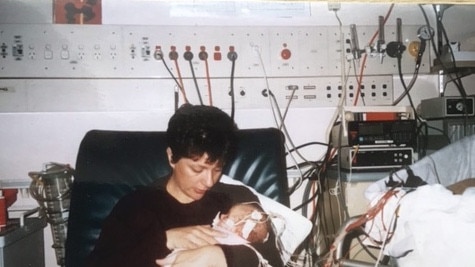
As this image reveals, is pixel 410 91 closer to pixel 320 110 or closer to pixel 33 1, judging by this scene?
pixel 320 110

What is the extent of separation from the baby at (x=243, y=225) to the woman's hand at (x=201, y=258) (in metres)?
0.03

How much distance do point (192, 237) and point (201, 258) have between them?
0.06 metres

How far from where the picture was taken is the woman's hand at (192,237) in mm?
881

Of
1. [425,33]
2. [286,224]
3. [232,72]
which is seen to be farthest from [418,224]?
[425,33]

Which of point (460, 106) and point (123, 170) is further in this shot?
point (460, 106)

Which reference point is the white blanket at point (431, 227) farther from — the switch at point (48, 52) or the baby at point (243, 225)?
the switch at point (48, 52)

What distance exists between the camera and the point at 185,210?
97 cm

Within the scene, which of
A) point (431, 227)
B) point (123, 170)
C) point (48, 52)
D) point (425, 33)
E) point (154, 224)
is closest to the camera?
point (431, 227)

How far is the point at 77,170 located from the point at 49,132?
0.56m

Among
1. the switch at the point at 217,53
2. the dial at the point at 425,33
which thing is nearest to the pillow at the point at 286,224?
the switch at the point at 217,53

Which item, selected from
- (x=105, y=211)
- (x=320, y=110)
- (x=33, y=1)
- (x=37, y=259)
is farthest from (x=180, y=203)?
(x=33, y=1)

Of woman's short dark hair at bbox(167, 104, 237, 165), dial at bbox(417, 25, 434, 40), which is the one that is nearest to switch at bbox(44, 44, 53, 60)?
woman's short dark hair at bbox(167, 104, 237, 165)

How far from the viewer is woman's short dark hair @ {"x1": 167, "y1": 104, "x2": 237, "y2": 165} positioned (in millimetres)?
954

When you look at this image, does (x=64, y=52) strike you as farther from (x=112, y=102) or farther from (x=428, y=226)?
(x=428, y=226)
